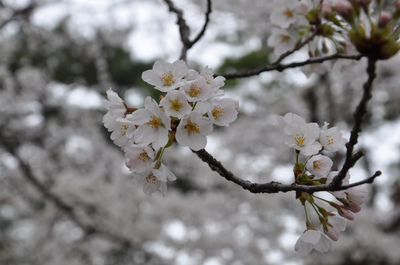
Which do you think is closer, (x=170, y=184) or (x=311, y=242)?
(x=311, y=242)

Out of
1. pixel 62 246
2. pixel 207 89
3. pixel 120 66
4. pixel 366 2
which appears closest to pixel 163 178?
pixel 207 89

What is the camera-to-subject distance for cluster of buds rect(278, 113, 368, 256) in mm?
740

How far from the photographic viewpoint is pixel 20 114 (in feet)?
14.9

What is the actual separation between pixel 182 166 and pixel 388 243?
245cm

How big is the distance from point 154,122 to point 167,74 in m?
0.10

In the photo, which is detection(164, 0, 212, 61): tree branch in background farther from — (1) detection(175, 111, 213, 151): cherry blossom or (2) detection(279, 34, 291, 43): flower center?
(1) detection(175, 111, 213, 151): cherry blossom

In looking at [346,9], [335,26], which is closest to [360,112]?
[346,9]

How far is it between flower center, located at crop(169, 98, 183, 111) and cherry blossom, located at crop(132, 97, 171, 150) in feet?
0.07

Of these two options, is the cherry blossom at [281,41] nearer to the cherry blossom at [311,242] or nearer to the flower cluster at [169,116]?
the flower cluster at [169,116]

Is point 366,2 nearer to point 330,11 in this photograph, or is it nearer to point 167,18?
point 330,11

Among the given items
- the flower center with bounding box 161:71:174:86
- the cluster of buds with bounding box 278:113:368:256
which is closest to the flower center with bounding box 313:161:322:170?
the cluster of buds with bounding box 278:113:368:256

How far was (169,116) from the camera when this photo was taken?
0.72 meters

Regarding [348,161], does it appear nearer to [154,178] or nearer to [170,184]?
[154,178]

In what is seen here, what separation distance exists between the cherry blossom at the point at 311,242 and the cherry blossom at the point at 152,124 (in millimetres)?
333
